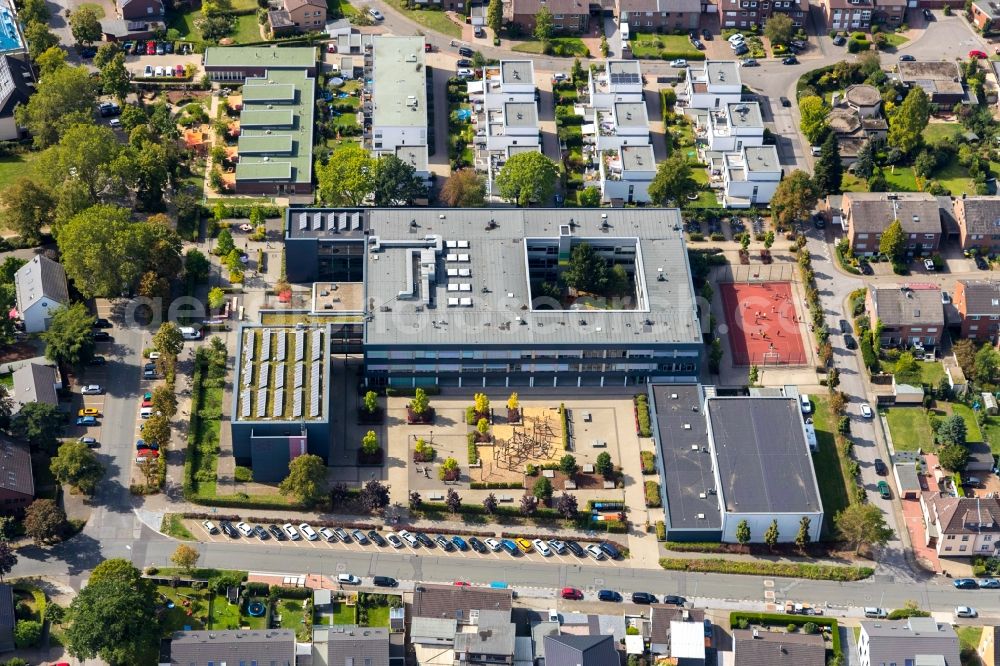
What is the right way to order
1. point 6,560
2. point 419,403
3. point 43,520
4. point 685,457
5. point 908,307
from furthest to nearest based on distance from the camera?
point 908,307 → point 419,403 → point 685,457 → point 43,520 → point 6,560

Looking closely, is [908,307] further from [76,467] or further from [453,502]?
[76,467]

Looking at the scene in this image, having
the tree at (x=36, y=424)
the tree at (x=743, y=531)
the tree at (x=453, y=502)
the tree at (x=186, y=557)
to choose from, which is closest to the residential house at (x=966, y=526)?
the tree at (x=743, y=531)

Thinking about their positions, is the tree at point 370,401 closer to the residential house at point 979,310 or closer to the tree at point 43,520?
the tree at point 43,520

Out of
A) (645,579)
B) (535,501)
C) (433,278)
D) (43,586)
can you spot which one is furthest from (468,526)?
(43,586)

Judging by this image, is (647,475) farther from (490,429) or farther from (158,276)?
(158,276)

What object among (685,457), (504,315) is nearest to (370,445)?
(504,315)

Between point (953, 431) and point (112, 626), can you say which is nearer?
point (112, 626)

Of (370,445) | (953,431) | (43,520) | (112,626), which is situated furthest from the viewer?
(953,431)
